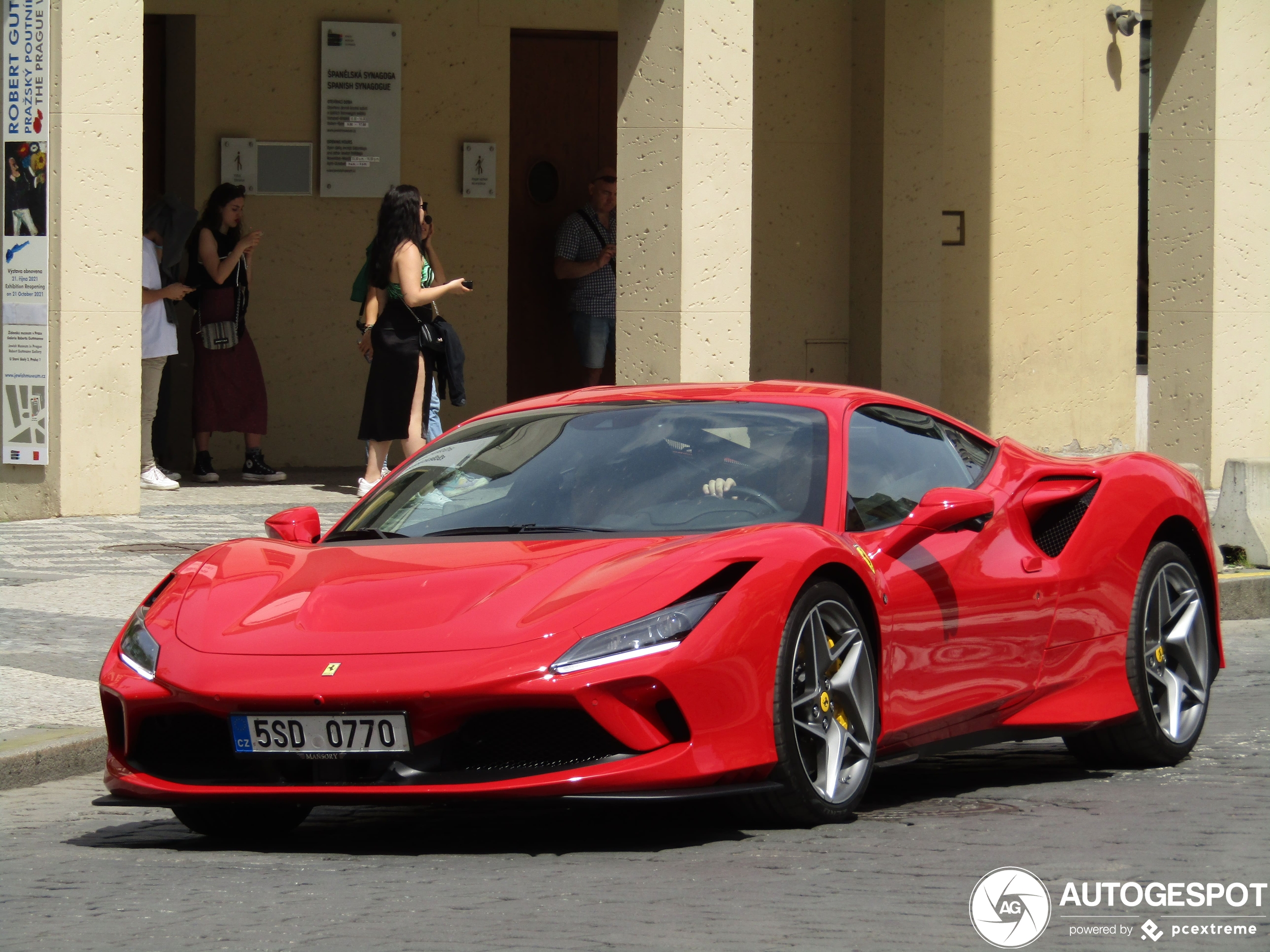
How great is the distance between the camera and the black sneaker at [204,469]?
15.2 m

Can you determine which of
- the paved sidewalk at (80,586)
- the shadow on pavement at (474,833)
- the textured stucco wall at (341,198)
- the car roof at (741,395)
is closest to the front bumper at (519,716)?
the shadow on pavement at (474,833)

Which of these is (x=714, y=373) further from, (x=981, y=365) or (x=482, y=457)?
(x=482, y=457)

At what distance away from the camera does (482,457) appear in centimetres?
623

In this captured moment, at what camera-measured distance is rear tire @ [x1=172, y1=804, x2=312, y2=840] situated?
5496mm

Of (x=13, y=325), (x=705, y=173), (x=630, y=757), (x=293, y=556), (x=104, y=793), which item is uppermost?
(x=705, y=173)

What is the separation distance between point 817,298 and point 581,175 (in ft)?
7.53

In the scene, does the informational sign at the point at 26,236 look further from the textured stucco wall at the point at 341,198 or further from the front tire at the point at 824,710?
the front tire at the point at 824,710

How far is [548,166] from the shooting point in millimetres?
17359

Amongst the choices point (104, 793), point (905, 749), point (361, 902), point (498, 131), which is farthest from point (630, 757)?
point (498, 131)

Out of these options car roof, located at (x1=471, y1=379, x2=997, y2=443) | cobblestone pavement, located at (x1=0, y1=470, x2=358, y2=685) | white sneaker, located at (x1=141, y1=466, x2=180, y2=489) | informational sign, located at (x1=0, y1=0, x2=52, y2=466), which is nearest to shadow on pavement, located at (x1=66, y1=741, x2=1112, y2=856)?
car roof, located at (x1=471, y1=379, x2=997, y2=443)

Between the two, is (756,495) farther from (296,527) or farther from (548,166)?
(548,166)

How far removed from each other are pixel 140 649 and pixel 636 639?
139 cm

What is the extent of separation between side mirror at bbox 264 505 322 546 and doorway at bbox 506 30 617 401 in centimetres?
1124

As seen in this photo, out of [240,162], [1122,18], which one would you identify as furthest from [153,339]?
[1122,18]
